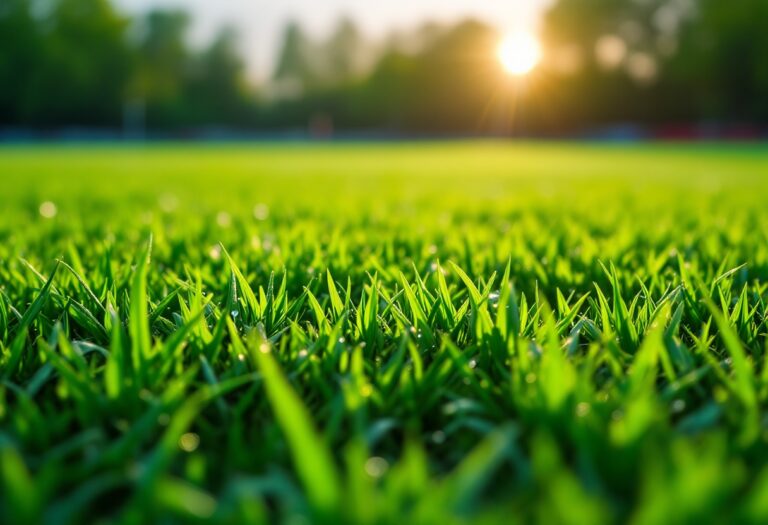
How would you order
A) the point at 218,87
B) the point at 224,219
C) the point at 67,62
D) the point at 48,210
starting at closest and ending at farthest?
the point at 224,219, the point at 48,210, the point at 67,62, the point at 218,87

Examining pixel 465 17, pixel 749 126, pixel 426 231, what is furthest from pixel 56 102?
pixel 426 231

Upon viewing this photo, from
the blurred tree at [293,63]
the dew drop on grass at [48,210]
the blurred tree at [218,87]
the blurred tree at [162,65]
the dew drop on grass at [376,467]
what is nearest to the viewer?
the dew drop on grass at [376,467]

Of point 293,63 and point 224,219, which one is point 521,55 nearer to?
point 293,63

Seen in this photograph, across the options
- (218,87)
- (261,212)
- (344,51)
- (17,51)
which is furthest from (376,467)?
(344,51)

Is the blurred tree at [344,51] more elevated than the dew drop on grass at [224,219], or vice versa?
the blurred tree at [344,51]

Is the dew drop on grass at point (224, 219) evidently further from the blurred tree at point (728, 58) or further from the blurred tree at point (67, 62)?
the blurred tree at point (67, 62)

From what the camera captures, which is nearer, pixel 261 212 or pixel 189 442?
pixel 189 442

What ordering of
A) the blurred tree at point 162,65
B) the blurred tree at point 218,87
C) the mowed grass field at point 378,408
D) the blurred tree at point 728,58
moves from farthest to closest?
the blurred tree at point 218,87, the blurred tree at point 162,65, the blurred tree at point 728,58, the mowed grass field at point 378,408

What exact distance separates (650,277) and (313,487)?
125 centimetres

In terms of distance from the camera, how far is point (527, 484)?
679 millimetres

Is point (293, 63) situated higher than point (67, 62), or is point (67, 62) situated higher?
point (293, 63)

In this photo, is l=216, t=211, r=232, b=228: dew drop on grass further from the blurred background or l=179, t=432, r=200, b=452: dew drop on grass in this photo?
the blurred background

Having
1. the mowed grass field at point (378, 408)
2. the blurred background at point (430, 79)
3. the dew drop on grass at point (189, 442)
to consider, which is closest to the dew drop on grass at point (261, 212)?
the mowed grass field at point (378, 408)

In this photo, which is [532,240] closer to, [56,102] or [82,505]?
[82,505]
